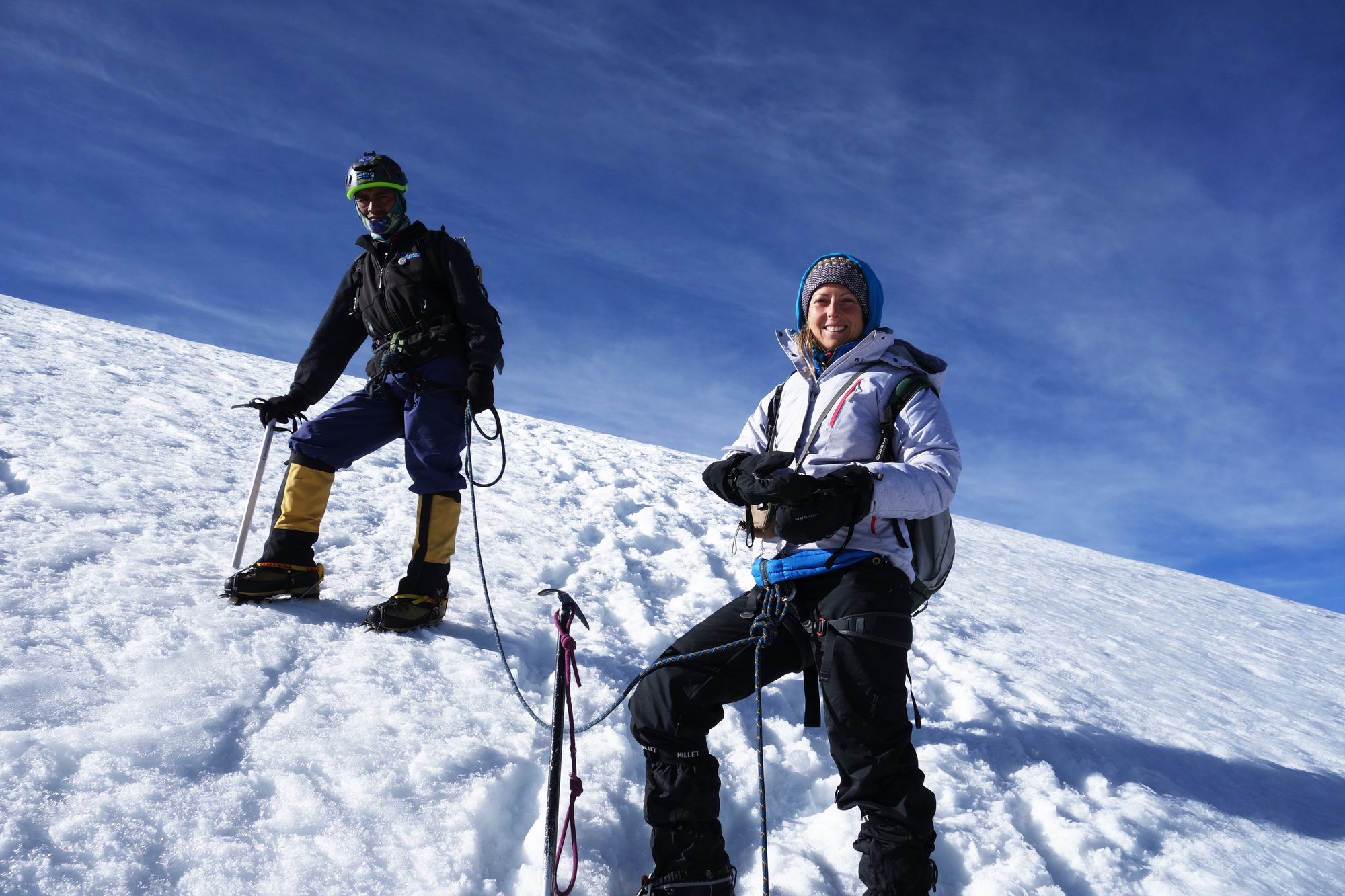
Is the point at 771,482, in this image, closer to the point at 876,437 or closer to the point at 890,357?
A: the point at 876,437

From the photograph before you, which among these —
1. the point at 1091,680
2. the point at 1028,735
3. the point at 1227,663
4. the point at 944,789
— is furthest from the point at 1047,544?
the point at 944,789

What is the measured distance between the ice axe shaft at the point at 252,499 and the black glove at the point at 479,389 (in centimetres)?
118

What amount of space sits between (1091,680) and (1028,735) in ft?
4.68

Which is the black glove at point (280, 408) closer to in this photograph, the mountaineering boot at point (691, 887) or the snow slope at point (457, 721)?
the snow slope at point (457, 721)

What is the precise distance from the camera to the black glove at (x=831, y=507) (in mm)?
2129

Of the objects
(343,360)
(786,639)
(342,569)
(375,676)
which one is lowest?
(375,676)

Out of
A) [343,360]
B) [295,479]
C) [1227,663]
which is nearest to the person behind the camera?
[295,479]

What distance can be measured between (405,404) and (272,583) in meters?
1.05

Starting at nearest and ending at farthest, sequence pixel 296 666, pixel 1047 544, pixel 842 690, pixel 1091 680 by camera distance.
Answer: pixel 842 690
pixel 296 666
pixel 1091 680
pixel 1047 544

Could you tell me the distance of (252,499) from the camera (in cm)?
383

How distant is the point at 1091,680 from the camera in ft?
16.0

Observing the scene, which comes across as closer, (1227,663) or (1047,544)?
(1227,663)

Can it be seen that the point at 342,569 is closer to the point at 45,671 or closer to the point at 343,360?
the point at 343,360

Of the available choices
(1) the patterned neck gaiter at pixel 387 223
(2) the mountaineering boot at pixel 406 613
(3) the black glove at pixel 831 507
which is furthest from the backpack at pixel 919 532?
(1) the patterned neck gaiter at pixel 387 223
